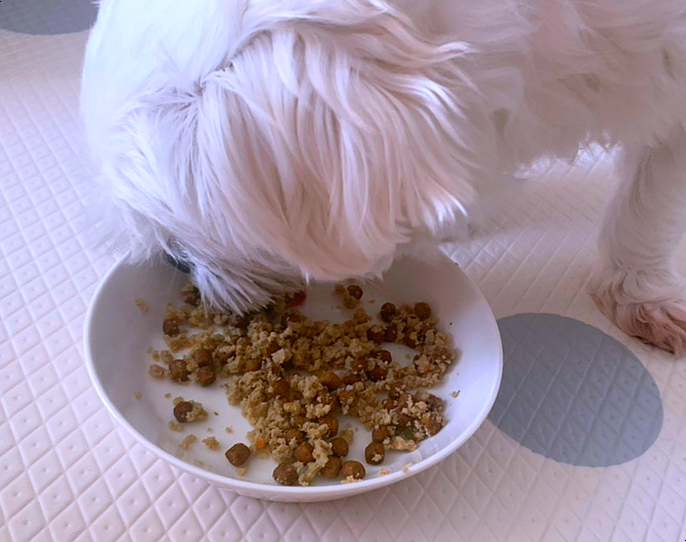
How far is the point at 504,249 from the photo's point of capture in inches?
33.1

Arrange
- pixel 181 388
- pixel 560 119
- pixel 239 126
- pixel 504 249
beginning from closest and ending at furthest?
pixel 239 126 → pixel 560 119 → pixel 181 388 → pixel 504 249

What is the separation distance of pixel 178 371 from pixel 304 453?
146 millimetres

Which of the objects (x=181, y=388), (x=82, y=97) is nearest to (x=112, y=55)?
(x=82, y=97)

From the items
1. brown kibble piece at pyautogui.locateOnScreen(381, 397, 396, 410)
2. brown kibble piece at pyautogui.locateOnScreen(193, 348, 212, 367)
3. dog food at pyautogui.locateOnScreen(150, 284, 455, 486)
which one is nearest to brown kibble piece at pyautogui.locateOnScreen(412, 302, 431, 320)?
dog food at pyautogui.locateOnScreen(150, 284, 455, 486)

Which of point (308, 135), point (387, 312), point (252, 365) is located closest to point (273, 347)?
Answer: point (252, 365)

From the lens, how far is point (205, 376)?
635 millimetres

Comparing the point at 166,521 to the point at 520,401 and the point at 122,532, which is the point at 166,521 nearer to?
the point at 122,532

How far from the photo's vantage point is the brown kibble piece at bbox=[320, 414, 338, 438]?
0.60m

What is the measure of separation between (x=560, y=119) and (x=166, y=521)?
457mm

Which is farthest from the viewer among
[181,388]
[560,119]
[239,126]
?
[181,388]

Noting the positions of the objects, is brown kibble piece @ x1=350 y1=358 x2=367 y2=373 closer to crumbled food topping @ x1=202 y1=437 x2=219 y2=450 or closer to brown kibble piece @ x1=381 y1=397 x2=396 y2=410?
brown kibble piece @ x1=381 y1=397 x2=396 y2=410

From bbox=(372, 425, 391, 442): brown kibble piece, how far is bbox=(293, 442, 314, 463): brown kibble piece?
6cm

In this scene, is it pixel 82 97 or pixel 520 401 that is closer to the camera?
pixel 82 97

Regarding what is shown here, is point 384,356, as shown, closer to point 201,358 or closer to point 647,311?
point 201,358
